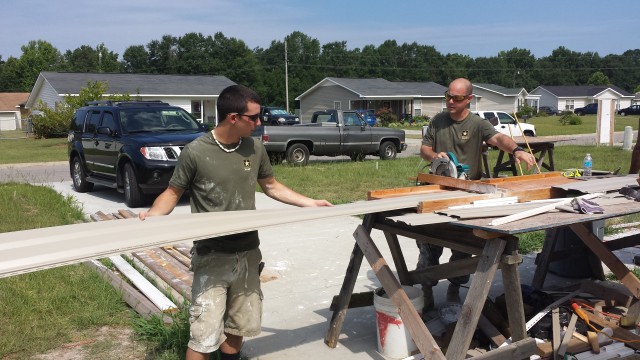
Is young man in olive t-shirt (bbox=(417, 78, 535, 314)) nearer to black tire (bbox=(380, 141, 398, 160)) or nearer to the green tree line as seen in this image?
black tire (bbox=(380, 141, 398, 160))

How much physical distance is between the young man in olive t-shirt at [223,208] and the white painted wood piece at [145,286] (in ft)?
4.96

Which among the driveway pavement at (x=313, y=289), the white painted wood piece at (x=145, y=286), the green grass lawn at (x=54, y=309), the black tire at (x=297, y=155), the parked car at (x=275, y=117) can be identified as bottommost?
the driveway pavement at (x=313, y=289)

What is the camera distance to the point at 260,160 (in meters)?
3.84

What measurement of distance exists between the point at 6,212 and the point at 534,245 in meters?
8.11

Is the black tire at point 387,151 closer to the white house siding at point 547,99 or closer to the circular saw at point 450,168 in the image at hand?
the circular saw at point 450,168

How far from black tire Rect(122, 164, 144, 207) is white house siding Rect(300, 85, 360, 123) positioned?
41963mm

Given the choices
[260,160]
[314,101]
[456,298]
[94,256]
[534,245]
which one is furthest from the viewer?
[314,101]

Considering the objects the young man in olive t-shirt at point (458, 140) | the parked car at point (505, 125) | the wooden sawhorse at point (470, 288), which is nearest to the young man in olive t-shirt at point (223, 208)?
the wooden sawhorse at point (470, 288)

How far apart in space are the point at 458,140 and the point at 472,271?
4.97ft

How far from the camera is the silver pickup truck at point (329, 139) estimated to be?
17.0m

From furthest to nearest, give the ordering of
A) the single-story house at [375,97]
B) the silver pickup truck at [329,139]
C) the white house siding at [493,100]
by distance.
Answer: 1. the white house siding at [493,100]
2. the single-story house at [375,97]
3. the silver pickup truck at [329,139]

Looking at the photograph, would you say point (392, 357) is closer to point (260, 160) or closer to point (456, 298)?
point (456, 298)

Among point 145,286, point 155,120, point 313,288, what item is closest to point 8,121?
point 155,120

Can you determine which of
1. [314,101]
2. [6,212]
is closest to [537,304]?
[6,212]
